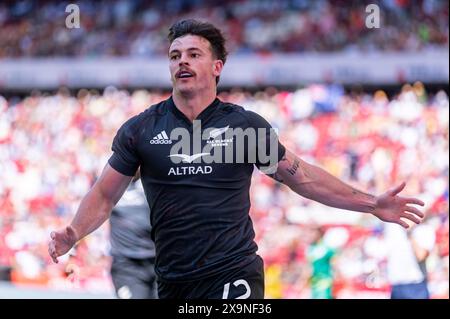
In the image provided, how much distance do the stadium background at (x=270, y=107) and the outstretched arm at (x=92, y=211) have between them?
689 centimetres

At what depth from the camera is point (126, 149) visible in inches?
178

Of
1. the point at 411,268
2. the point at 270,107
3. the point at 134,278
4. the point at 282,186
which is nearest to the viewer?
the point at 134,278

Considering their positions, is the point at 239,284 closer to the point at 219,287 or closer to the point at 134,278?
the point at 219,287

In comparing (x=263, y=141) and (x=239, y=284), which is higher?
(x=263, y=141)

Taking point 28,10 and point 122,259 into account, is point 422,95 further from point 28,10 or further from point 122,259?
point 122,259

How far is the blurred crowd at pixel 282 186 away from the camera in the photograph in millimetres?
13211

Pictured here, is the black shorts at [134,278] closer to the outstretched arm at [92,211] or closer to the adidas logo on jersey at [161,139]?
the outstretched arm at [92,211]

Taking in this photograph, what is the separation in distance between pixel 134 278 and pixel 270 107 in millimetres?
13015

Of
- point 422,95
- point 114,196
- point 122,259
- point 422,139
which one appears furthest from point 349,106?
point 114,196

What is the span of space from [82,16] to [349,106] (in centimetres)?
820

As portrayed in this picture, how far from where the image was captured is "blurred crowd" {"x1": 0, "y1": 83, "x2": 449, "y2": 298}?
1321 centimetres

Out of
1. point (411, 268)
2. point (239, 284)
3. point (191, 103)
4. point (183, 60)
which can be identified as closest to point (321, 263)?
point (411, 268)

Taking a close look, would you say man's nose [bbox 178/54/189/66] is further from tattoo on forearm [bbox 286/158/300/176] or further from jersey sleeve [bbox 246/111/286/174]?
tattoo on forearm [bbox 286/158/300/176]
